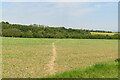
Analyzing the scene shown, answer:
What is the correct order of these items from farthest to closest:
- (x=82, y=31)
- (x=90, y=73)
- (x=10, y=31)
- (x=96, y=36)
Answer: (x=82, y=31), (x=96, y=36), (x=10, y=31), (x=90, y=73)

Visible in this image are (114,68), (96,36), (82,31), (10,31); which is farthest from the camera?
(82,31)

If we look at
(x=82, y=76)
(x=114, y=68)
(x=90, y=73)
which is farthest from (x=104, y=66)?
(x=82, y=76)

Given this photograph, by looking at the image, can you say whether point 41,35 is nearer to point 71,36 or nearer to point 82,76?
point 71,36

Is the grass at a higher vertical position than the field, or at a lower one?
higher

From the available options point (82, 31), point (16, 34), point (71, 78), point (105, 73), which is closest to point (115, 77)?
point (105, 73)

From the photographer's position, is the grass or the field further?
the field

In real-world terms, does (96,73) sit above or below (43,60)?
above

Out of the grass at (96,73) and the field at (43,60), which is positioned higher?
the grass at (96,73)

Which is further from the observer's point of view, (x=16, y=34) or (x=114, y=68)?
(x=16, y=34)

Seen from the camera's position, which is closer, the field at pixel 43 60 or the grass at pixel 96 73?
the grass at pixel 96 73

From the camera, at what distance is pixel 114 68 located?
6176 mm

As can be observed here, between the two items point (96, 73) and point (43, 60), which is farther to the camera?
point (43, 60)

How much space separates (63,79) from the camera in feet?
16.4

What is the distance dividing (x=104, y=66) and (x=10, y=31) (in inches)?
3081
